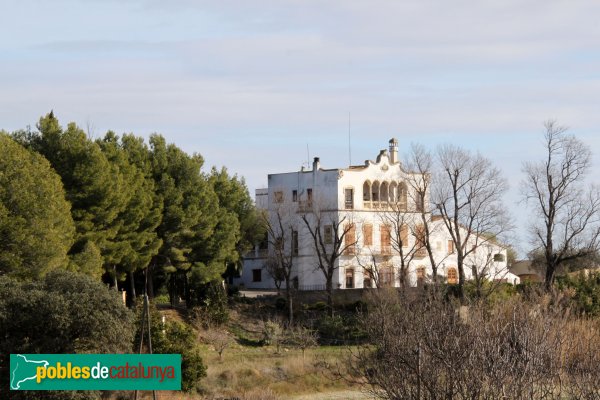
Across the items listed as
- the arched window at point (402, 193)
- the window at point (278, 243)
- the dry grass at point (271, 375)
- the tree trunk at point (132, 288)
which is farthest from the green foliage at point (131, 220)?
the arched window at point (402, 193)

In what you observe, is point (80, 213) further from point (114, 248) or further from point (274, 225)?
point (274, 225)

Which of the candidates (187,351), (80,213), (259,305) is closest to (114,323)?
(187,351)

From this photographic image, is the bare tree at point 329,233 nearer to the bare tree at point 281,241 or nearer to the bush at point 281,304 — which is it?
the bare tree at point 281,241

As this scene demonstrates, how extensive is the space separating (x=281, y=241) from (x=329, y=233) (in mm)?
3535

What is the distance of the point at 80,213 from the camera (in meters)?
47.9

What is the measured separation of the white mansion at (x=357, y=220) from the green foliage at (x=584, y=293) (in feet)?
55.5

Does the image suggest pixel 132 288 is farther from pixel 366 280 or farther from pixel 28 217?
pixel 366 280

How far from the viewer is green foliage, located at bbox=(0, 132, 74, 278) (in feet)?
135

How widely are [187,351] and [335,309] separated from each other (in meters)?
24.0

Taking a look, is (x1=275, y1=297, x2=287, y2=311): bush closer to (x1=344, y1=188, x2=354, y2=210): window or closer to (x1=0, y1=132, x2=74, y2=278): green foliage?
(x1=344, y1=188, x2=354, y2=210): window

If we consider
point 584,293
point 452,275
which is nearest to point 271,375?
point 584,293

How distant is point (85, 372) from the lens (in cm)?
3269

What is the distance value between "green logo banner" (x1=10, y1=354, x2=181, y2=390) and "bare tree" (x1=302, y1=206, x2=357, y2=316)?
34333mm

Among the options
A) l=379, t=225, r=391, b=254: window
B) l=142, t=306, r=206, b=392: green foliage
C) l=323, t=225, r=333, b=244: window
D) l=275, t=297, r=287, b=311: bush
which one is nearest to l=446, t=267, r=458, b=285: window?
l=379, t=225, r=391, b=254: window
